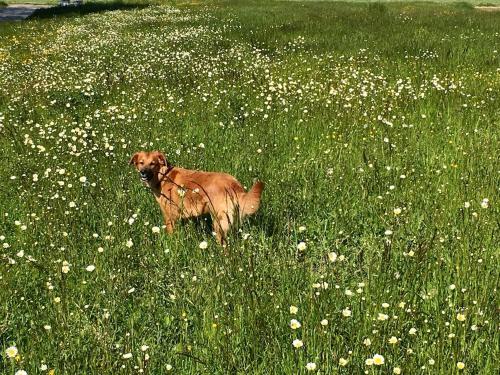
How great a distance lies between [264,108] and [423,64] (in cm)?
549

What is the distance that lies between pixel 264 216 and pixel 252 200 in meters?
0.82

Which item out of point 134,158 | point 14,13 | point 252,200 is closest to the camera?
point 252,200

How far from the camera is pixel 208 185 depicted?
569cm

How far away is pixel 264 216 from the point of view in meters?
5.71

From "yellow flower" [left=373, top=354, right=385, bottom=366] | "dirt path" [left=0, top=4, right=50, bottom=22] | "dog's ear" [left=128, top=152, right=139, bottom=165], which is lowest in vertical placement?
"dog's ear" [left=128, top=152, right=139, bottom=165]

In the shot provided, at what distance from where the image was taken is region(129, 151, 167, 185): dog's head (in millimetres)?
6395

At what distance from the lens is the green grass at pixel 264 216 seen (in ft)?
11.0

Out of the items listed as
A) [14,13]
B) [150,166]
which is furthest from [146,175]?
[14,13]

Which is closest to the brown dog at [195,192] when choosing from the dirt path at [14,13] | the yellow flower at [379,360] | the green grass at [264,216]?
the green grass at [264,216]

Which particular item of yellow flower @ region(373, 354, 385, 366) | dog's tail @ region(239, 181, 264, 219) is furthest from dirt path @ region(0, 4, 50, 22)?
yellow flower @ region(373, 354, 385, 366)

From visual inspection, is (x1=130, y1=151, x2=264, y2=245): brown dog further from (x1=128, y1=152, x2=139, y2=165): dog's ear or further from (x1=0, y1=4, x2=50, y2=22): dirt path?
(x1=0, y1=4, x2=50, y2=22): dirt path

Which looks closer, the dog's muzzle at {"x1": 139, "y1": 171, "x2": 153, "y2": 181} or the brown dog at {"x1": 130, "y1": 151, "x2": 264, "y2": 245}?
the brown dog at {"x1": 130, "y1": 151, "x2": 264, "y2": 245}

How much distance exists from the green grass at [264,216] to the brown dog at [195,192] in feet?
0.81

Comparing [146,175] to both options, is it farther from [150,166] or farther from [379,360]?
[379,360]
